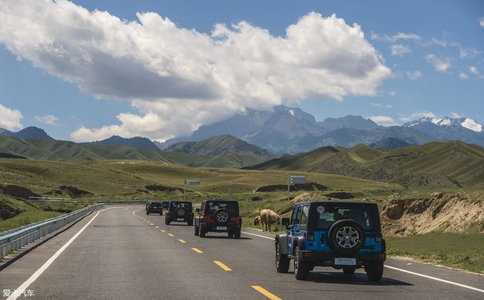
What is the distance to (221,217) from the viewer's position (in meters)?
31.4

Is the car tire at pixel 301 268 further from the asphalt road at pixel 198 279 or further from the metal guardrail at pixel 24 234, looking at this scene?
the metal guardrail at pixel 24 234

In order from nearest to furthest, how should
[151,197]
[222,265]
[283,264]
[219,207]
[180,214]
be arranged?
[283,264] → [222,265] → [219,207] → [180,214] → [151,197]

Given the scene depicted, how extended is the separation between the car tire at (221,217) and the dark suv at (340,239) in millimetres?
16858

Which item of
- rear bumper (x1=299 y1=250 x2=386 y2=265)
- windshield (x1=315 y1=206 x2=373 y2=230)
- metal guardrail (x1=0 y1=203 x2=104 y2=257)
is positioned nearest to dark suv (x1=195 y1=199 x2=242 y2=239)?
metal guardrail (x1=0 y1=203 x2=104 y2=257)

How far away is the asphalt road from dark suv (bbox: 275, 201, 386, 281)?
0.43 metres

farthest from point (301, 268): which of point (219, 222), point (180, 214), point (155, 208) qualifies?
point (155, 208)

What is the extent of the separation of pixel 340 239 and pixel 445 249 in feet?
41.2

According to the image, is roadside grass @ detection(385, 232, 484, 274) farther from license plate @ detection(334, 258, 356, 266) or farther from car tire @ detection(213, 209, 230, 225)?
car tire @ detection(213, 209, 230, 225)

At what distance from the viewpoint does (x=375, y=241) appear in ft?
46.2

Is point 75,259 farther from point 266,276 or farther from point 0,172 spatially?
point 0,172

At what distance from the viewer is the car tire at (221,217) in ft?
103

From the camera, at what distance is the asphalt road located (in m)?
11.9

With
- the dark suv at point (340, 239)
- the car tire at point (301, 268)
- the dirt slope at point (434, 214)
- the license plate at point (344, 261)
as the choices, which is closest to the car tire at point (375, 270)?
the dark suv at point (340, 239)

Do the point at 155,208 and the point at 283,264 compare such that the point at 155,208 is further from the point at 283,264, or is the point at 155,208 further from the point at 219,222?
the point at 283,264
